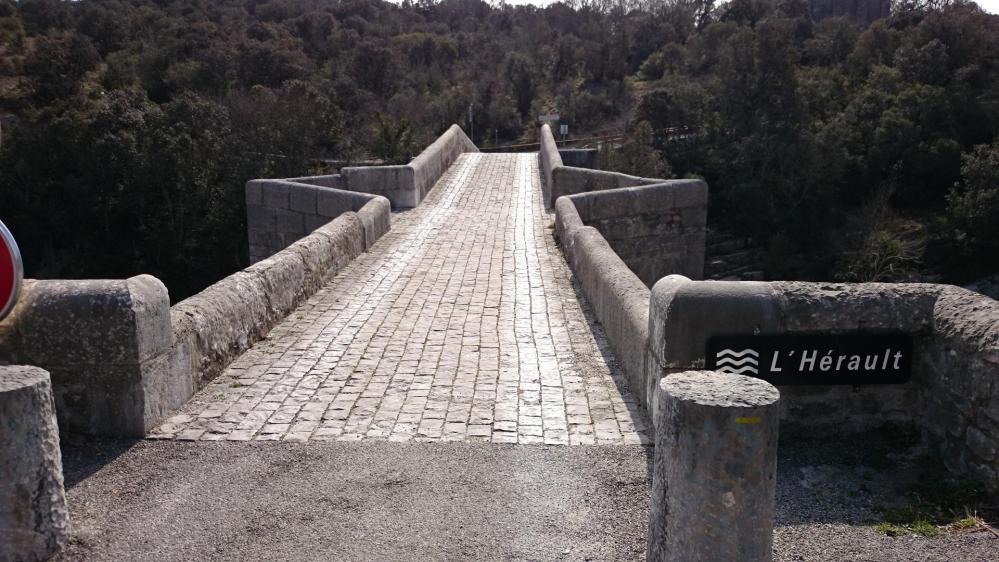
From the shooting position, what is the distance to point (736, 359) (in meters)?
4.57

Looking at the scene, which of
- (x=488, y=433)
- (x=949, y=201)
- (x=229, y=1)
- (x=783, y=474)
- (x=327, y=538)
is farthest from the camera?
(x=229, y=1)

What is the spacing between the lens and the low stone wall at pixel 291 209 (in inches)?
538

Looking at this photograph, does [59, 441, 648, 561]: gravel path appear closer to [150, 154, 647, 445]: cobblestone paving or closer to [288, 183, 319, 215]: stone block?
[150, 154, 647, 445]: cobblestone paving

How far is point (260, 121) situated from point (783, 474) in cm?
3079

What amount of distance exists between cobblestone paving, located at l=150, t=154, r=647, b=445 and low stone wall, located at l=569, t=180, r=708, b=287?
2.18 m

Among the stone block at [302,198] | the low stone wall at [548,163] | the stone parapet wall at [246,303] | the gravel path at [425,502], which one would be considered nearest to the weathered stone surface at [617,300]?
the gravel path at [425,502]

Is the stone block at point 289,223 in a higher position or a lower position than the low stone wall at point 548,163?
lower

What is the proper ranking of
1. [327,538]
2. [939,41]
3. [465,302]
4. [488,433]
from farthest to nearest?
[939,41] → [465,302] → [488,433] → [327,538]

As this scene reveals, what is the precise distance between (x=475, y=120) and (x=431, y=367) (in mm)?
38852

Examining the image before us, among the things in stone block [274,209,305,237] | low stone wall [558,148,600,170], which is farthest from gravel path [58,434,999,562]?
low stone wall [558,148,600,170]

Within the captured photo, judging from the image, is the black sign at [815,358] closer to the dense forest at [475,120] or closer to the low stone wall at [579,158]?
the low stone wall at [579,158]

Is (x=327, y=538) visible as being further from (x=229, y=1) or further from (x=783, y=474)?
(x=229, y=1)

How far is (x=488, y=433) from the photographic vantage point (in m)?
5.02

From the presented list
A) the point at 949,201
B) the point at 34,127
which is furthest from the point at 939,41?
the point at 34,127
